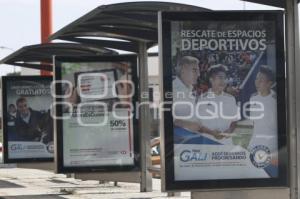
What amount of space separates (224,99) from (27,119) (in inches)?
375

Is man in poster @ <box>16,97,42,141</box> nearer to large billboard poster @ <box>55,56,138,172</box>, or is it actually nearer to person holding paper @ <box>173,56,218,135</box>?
large billboard poster @ <box>55,56,138,172</box>

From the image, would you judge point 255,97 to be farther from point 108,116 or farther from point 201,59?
point 108,116

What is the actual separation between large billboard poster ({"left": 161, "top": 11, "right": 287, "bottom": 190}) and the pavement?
3.92m

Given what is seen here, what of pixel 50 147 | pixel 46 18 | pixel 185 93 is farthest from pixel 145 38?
pixel 46 18

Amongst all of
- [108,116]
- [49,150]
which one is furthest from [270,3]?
[49,150]

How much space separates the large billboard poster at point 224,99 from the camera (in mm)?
8922

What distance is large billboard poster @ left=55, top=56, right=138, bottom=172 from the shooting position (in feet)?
43.4

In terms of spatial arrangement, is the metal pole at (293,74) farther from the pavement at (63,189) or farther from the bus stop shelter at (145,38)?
the pavement at (63,189)

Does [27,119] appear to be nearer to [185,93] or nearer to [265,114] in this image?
[185,93]

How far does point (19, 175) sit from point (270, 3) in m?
12.7

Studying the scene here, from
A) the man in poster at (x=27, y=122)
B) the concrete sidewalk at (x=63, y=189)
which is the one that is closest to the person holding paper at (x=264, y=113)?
the concrete sidewalk at (x=63, y=189)

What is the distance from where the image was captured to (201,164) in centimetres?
901

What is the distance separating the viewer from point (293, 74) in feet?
29.6

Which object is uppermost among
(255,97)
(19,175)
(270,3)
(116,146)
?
(270,3)
